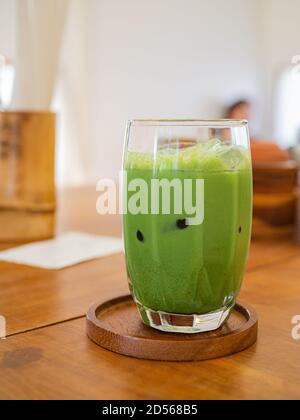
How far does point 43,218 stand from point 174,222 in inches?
24.2

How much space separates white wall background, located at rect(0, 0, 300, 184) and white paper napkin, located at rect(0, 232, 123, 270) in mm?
2966

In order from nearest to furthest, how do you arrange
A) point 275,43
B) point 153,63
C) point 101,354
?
point 101,354 < point 153,63 < point 275,43

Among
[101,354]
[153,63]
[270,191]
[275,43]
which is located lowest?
[101,354]

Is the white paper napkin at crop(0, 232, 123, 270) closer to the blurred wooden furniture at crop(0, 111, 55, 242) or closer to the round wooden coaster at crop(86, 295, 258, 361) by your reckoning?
the blurred wooden furniture at crop(0, 111, 55, 242)

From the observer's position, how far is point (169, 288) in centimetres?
55

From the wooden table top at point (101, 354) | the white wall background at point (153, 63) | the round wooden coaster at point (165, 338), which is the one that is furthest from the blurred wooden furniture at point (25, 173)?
the white wall background at point (153, 63)

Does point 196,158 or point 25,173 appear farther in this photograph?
point 25,173

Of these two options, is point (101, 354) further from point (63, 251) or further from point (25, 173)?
point (25, 173)

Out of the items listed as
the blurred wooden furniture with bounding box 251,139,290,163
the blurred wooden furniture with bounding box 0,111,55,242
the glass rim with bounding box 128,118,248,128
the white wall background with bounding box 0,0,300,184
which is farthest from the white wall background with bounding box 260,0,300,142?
the glass rim with bounding box 128,118,248,128

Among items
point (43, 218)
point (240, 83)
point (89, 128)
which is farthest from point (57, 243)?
point (240, 83)

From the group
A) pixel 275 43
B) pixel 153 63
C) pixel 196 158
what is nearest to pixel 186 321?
pixel 196 158

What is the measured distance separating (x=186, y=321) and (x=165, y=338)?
1.3 inches

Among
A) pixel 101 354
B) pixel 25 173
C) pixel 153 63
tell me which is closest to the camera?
pixel 101 354

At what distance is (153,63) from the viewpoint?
5.18 m
